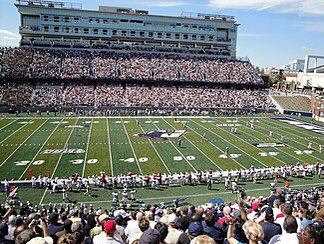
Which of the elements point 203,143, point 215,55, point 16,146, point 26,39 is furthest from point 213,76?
point 16,146

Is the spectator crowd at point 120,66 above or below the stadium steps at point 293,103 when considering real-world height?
above

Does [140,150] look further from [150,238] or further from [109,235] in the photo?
[150,238]

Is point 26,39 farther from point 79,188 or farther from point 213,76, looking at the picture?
point 79,188

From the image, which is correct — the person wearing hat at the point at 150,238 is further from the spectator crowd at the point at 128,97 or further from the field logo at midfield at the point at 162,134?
the spectator crowd at the point at 128,97

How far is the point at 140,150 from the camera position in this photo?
27.2 metres

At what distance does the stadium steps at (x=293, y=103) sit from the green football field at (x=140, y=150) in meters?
12.5

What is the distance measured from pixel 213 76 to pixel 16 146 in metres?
40.3

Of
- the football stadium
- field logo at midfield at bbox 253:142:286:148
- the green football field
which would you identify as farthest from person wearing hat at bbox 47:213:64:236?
field logo at midfield at bbox 253:142:286:148

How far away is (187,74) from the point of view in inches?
2306

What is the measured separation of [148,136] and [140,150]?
4826 mm

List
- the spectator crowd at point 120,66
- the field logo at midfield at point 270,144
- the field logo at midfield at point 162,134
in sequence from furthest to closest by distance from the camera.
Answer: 1. the spectator crowd at point 120,66
2. the field logo at midfield at point 162,134
3. the field logo at midfield at point 270,144

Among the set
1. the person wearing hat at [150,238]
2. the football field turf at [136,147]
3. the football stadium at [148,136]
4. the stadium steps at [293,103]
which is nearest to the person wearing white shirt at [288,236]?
the football stadium at [148,136]

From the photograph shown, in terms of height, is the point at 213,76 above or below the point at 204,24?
below

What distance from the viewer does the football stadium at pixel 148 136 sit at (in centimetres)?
657
